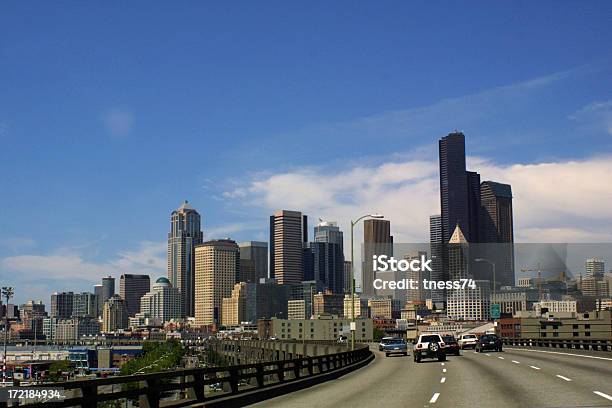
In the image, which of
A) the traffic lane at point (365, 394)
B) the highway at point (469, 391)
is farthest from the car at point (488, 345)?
the traffic lane at point (365, 394)

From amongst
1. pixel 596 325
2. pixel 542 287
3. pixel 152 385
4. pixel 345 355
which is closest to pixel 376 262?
pixel 542 287

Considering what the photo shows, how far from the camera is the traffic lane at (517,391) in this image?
21.9m

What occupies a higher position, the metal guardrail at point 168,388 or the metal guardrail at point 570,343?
the metal guardrail at point 168,388

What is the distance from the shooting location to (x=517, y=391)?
25844mm

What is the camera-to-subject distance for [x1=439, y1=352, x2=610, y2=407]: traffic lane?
72.0 feet

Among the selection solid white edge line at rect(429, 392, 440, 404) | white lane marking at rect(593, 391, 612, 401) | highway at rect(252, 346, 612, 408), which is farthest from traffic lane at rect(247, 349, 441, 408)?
white lane marking at rect(593, 391, 612, 401)

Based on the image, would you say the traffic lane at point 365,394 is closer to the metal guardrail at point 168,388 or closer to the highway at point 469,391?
→ the highway at point 469,391

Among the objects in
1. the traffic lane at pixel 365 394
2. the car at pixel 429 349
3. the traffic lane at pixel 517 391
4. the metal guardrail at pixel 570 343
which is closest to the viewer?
the traffic lane at pixel 517 391

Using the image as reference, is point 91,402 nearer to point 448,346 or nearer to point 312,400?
point 312,400

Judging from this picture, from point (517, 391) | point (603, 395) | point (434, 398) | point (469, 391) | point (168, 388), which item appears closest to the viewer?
point (168, 388)

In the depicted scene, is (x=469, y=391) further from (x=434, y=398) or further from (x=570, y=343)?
(x=570, y=343)

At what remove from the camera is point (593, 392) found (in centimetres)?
2472

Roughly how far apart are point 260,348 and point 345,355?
9988 cm

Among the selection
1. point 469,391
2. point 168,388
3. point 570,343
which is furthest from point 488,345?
point 168,388
